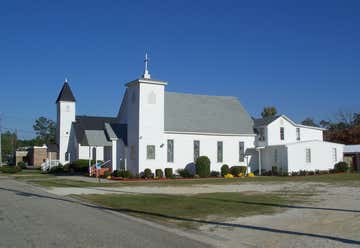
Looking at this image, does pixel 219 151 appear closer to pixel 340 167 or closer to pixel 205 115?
pixel 205 115

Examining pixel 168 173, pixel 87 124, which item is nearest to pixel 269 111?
pixel 87 124

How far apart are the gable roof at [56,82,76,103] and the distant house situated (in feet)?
118

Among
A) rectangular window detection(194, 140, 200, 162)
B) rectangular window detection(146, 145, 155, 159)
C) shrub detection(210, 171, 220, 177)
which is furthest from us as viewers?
rectangular window detection(194, 140, 200, 162)

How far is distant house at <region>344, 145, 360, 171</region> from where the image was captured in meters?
49.2

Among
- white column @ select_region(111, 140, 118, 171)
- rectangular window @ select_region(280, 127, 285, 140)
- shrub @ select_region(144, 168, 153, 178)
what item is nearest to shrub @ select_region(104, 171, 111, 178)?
white column @ select_region(111, 140, 118, 171)

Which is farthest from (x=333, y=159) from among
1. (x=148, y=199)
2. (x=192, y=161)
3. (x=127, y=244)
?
(x=127, y=244)

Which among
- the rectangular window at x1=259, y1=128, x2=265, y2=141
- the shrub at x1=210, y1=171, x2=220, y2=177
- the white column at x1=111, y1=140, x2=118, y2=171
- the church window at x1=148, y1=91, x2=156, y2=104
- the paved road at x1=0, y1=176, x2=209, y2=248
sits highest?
the church window at x1=148, y1=91, x2=156, y2=104

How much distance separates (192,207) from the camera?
52.0 ft

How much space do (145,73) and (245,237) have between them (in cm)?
3003

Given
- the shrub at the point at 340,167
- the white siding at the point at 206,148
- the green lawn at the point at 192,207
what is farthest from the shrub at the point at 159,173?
the shrub at the point at 340,167

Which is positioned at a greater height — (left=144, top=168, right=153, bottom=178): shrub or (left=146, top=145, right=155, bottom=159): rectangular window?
(left=146, top=145, right=155, bottom=159): rectangular window

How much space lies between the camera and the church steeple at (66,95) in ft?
191

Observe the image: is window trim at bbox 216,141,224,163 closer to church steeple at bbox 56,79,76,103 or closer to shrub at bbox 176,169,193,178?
shrub at bbox 176,169,193,178

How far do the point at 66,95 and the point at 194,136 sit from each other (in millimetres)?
25678
